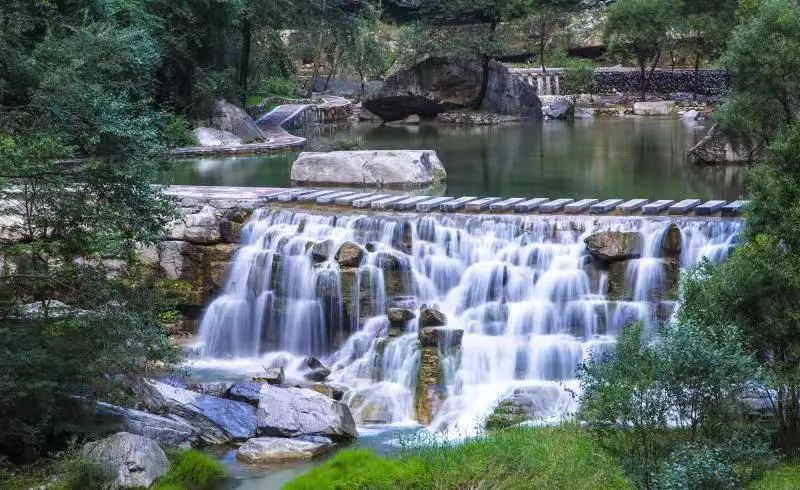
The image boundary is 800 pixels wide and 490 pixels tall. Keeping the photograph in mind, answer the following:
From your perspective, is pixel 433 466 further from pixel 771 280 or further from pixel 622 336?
pixel 771 280

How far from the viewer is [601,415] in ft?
37.0

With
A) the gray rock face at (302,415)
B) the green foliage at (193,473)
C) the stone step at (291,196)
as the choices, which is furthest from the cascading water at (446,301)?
the green foliage at (193,473)

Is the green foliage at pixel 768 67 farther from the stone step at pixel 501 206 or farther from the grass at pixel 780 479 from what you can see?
the grass at pixel 780 479

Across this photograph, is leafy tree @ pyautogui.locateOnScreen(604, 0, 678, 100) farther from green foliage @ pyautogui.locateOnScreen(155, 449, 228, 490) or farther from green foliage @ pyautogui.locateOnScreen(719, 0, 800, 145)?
green foliage @ pyautogui.locateOnScreen(155, 449, 228, 490)

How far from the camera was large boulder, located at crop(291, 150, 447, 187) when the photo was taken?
83.3 feet

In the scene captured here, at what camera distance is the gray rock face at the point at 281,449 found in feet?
44.8

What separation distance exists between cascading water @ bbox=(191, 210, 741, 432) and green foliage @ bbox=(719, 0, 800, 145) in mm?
3992

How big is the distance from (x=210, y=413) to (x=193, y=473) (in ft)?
7.91

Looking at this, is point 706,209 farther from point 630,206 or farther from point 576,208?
point 576,208

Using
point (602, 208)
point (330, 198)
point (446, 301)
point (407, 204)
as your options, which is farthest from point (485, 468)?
point (330, 198)

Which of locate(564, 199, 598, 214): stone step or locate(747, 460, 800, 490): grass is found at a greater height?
locate(564, 199, 598, 214): stone step

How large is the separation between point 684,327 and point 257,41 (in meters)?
34.9

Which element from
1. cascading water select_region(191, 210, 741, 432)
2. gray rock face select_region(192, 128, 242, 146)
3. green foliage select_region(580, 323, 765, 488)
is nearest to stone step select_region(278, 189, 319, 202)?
cascading water select_region(191, 210, 741, 432)

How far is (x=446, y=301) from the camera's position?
→ 18.5 metres
